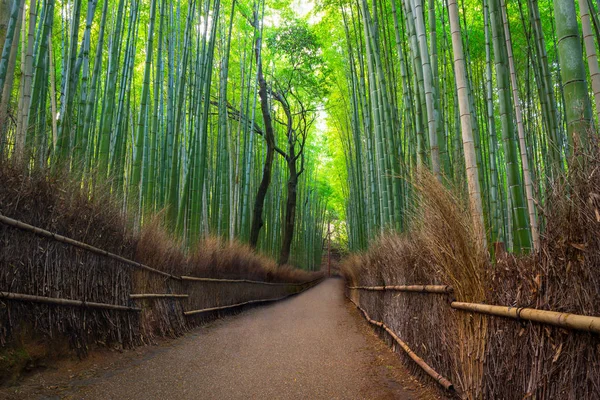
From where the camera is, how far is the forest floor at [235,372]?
2223mm

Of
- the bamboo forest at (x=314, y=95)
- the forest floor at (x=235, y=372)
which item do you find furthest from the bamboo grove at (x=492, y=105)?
the forest floor at (x=235, y=372)

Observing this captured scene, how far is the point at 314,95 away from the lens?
36.8 feet

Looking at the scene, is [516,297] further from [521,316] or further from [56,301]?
[56,301]

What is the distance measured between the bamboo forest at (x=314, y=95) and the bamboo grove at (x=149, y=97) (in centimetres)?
3

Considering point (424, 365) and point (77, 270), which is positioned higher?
point (77, 270)

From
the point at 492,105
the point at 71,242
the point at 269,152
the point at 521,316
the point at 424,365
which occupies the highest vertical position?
the point at 269,152

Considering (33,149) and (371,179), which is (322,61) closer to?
(371,179)

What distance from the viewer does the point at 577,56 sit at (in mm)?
1995

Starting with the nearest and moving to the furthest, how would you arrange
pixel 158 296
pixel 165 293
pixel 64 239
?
1. pixel 64 239
2. pixel 158 296
3. pixel 165 293

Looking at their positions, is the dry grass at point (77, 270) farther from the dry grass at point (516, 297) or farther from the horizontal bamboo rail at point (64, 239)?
the dry grass at point (516, 297)

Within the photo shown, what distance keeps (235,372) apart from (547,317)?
79.4 inches

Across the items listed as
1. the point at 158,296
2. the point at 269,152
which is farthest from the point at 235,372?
the point at 269,152

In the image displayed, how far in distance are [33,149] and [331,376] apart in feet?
6.91

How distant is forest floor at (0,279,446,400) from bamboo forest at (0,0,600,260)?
1.06 meters
